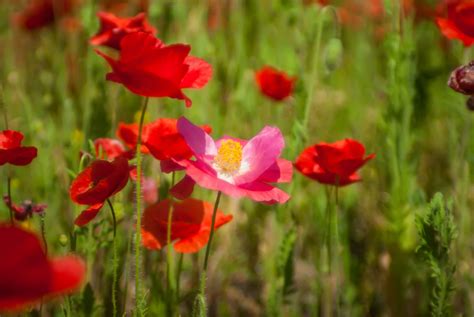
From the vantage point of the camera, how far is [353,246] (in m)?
2.03

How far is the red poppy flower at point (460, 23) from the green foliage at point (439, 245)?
37 cm

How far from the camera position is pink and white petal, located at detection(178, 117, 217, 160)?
101 cm

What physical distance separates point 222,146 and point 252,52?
1669 mm

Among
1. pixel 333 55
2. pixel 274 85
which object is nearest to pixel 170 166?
pixel 333 55

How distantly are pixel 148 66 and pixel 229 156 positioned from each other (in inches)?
9.4

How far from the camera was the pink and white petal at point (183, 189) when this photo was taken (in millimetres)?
1034

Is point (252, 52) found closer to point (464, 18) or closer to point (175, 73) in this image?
point (464, 18)

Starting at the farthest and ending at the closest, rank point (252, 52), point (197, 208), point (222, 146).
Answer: point (252, 52) → point (197, 208) → point (222, 146)

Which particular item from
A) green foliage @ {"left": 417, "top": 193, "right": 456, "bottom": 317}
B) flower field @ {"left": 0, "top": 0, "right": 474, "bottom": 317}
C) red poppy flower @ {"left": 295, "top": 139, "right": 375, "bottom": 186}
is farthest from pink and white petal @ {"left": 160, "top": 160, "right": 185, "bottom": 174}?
green foliage @ {"left": 417, "top": 193, "right": 456, "bottom": 317}

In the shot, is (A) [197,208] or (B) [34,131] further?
(B) [34,131]

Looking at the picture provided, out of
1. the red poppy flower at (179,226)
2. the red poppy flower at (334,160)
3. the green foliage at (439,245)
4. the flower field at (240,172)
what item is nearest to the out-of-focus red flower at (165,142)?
the flower field at (240,172)

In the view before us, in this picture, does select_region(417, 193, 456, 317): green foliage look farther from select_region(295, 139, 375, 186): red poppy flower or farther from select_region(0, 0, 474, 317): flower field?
select_region(295, 139, 375, 186): red poppy flower

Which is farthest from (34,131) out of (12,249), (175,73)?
(12,249)

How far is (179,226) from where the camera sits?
1.21m
